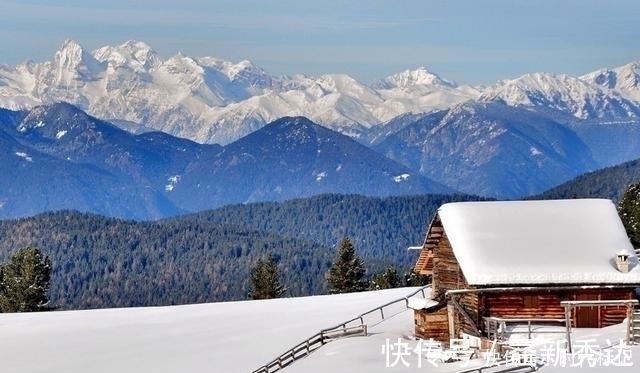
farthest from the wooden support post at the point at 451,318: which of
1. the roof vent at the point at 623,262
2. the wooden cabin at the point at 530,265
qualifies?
the roof vent at the point at 623,262

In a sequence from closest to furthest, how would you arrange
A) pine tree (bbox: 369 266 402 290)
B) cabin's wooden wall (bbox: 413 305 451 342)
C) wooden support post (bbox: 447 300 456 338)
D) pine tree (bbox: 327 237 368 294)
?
wooden support post (bbox: 447 300 456 338) < cabin's wooden wall (bbox: 413 305 451 342) < pine tree (bbox: 327 237 368 294) < pine tree (bbox: 369 266 402 290)

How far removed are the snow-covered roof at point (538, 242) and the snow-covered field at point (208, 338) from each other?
3405mm

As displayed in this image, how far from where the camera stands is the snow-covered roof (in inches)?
1832

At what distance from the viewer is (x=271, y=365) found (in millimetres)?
47938

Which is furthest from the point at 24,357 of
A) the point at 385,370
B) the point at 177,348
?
the point at 385,370

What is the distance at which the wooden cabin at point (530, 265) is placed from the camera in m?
46.6

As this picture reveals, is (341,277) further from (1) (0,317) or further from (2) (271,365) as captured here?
(2) (271,365)

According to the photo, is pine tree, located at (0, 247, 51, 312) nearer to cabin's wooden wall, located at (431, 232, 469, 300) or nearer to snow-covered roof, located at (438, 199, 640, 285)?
cabin's wooden wall, located at (431, 232, 469, 300)

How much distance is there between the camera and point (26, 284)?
319 feet

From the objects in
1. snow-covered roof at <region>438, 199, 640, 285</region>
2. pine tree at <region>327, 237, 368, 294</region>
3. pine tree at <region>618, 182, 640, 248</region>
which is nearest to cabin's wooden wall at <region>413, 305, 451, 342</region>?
snow-covered roof at <region>438, 199, 640, 285</region>

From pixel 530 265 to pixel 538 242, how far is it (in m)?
1.83

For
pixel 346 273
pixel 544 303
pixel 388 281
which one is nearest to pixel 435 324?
pixel 544 303

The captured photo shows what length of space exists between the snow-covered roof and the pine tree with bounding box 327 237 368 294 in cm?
5238

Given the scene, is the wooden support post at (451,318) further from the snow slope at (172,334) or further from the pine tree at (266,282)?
the pine tree at (266,282)
